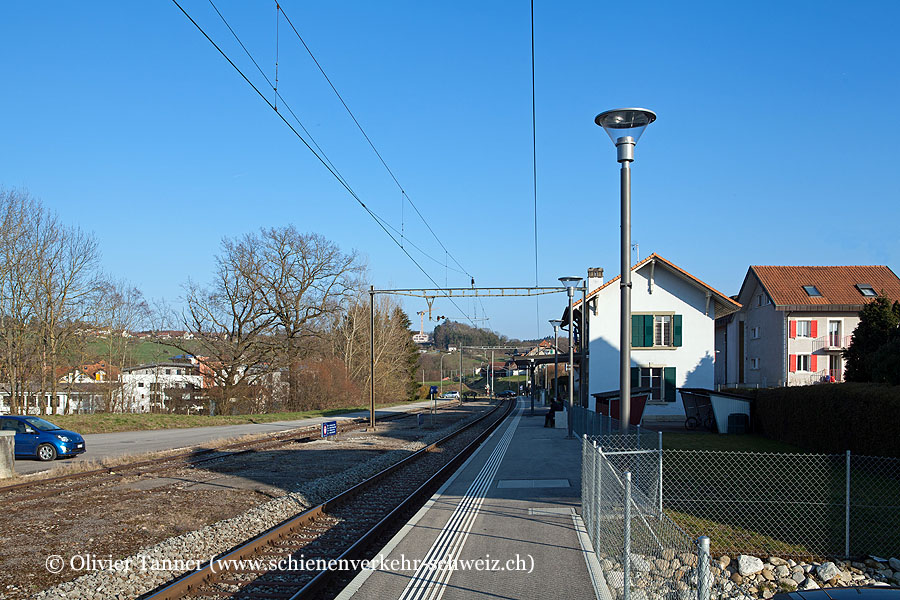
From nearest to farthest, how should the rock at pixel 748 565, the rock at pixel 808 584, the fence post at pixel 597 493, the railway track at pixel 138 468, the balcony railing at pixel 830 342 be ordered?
the fence post at pixel 597 493 → the rock at pixel 808 584 → the rock at pixel 748 565 → the railway track at pixel 138 468 → the balcony railing at pixel 830 342

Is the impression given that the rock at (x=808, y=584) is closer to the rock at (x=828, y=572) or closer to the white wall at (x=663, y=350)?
the rock at (x=828, y=572)

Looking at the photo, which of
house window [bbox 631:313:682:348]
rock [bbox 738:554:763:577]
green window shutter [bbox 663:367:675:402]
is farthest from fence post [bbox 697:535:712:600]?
green window shutter [bbox 663:367:675:402]

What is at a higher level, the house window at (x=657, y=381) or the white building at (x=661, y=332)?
the white building at (x=661, y=332)

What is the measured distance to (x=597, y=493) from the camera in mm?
8766

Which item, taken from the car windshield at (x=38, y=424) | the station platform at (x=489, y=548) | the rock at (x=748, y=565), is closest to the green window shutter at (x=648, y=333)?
the station platform at (x=489, y=548)

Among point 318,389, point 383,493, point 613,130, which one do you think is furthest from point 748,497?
point 318,389

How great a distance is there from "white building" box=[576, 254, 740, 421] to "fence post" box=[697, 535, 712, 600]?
34.5 metres

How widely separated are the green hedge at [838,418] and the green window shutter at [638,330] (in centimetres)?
1222

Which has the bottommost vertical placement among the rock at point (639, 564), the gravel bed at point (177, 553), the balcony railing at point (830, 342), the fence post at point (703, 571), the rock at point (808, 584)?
the rock at point (808, 584)

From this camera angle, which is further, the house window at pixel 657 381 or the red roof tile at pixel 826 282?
the red roof tile at pixel 826 282

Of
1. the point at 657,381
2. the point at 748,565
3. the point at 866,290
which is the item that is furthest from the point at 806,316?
the point at 748,565

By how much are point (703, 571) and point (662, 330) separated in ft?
119

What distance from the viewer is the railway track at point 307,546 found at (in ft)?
25.5

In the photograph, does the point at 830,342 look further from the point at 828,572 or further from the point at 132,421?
the point at 132,421
